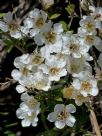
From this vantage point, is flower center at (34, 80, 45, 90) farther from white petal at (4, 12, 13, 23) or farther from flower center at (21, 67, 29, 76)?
white petal at (4, 12, 13, 23)

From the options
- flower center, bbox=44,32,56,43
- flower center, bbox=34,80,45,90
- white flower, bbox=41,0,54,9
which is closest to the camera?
flower center, bbox=34,80,45,90

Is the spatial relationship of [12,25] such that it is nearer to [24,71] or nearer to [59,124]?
[24,71]

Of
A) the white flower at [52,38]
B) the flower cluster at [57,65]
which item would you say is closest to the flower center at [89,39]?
the flower cluster at [57,65]

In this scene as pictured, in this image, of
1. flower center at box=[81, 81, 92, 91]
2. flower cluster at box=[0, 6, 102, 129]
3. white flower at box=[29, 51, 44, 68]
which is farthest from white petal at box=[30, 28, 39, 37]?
flower center at box=[81, 81, 92, 91]

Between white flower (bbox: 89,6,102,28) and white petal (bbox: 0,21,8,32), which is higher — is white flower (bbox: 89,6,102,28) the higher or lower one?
the lower one

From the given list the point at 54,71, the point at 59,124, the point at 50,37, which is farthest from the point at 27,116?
the point at 50,37

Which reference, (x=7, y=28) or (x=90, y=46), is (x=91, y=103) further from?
(x=7, y=28)
